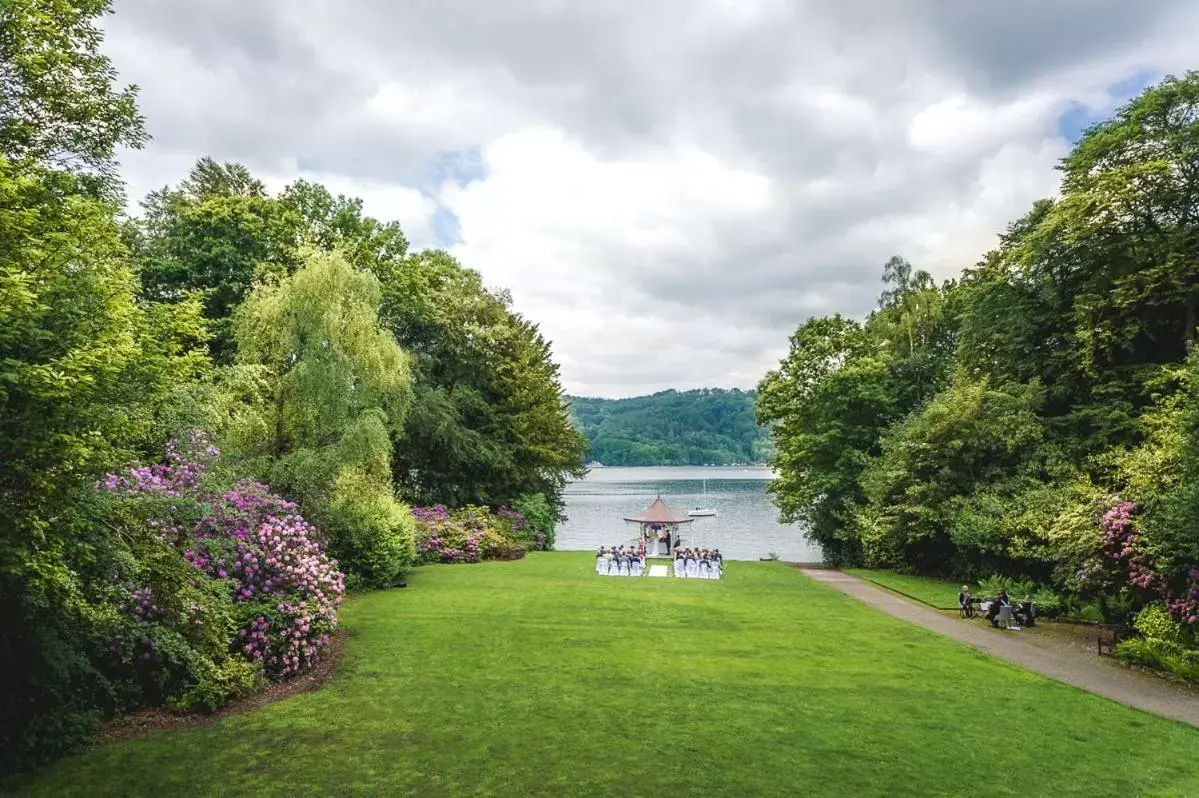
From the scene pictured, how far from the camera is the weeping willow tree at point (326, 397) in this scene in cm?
1947

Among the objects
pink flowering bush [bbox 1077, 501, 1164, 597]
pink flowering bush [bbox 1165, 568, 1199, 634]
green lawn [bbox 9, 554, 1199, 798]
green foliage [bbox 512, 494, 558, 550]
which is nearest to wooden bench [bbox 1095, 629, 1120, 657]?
pink flowering bush [bbox 1077, 501, 1164, 597]

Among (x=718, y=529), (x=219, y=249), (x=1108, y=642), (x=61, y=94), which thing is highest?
(x=219, y=249)

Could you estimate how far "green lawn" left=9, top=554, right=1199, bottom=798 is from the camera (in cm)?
888

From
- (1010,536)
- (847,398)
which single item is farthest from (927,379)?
(1010,536)

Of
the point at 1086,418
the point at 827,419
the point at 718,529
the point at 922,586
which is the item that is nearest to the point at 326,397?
the point at 922,586

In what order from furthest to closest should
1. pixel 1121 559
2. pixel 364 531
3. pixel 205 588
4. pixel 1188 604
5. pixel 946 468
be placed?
pixel 946 468, pixel 364 531, pixel 1121 559, pixel 1188 604, pixel 205 588

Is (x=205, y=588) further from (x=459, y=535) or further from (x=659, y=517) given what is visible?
(x=659, y=517)

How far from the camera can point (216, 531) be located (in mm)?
13320

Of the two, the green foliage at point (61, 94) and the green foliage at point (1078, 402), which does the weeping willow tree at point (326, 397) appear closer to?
the green foliage at point (61, 94)

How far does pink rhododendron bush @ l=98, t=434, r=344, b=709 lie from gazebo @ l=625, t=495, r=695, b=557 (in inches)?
1062

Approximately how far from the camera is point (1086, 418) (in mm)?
23828

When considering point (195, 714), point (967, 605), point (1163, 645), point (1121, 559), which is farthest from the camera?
point (967, 605)

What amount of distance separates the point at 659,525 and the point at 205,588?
32.3 metres

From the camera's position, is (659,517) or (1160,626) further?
(659,517)
